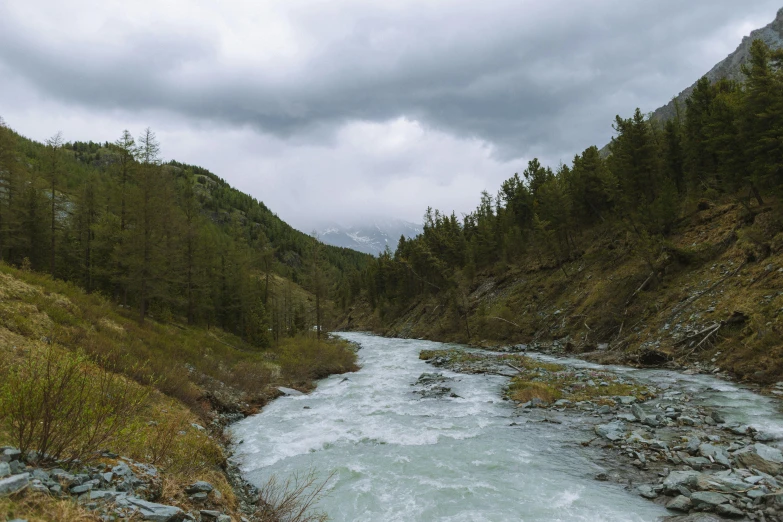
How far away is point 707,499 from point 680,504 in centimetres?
51

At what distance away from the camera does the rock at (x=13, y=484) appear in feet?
12.6

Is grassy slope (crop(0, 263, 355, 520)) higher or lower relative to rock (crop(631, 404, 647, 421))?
higher

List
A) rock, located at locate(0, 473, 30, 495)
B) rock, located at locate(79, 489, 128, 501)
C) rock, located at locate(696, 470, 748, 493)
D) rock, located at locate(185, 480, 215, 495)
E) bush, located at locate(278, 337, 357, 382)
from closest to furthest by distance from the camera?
rock, located at locate(0, 473, 30, 495) → rock, located at locate(79, 489, 128, 501) → rock, located at locate(185, 480, 215, 495) → rock, located at locate(696, 470, 748, 493) → bush, located at locate(278, 337, 357, 382)

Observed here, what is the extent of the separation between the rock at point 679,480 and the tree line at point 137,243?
29380 mm

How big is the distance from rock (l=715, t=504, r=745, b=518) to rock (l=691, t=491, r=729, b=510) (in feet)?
0.29

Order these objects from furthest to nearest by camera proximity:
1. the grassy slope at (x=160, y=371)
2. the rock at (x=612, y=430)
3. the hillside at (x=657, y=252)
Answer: the hillside at (x=657, y=252) → the rock at (x=612, y=430) → the grassy slope at (x=160, y=371)

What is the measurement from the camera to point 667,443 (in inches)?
437

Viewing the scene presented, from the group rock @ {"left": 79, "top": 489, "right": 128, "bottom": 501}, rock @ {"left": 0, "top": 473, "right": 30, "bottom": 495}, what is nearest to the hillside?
rock @ {"left": 79, "top": 489, "right": 128, "bottom": 501}

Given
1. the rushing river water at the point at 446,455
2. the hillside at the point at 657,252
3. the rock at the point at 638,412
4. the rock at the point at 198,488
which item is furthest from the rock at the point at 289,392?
the hillside at the point at 657,252

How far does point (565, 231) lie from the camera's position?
51.0 meters

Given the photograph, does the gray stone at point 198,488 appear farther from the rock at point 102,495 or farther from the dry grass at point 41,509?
the dry grass at point 41,509

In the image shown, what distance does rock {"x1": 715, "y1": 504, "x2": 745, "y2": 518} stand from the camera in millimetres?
7270

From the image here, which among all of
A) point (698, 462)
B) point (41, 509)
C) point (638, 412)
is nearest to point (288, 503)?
point (41, 509)

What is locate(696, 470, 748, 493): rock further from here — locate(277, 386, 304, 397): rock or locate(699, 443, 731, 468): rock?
locate(277, 386, 304, 397): rock
